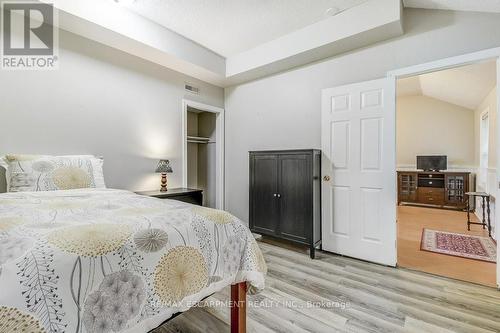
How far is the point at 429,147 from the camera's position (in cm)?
646

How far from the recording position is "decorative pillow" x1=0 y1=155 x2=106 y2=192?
6.48 ft

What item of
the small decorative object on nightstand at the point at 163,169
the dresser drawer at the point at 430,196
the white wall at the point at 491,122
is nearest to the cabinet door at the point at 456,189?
the dresser drawer at the point at 430,196

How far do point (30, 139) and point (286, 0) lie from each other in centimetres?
298

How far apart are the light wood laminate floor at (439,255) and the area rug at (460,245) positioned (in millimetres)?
119

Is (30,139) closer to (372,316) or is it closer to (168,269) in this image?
(168,269)

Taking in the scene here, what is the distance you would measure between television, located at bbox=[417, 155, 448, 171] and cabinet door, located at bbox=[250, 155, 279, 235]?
5150 millimetres

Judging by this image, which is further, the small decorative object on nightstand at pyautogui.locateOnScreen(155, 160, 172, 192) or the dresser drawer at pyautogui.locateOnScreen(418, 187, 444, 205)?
the dresser drawer at pyautogui.locateOnScreen(418, 187, 444, 205)

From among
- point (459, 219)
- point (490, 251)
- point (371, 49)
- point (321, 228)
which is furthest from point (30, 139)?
point (459, 219)

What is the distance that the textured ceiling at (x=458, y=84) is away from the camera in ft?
12.0

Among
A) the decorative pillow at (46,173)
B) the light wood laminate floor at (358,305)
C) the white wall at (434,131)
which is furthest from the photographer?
the white wall at (434,131)

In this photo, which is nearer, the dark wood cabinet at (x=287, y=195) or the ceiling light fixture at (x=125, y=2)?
the ceiling light fixture at (x=125, y=2)

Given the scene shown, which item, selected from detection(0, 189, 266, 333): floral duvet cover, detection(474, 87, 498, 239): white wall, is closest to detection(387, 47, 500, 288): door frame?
detection(474, 87, 498, 239): white wall

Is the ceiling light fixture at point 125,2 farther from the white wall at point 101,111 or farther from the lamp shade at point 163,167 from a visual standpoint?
the lamp shade at point 163,167

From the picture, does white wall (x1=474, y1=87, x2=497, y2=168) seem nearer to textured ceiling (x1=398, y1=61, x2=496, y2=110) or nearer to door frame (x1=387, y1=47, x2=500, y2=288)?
A: textured ceiling (x1=398, y1=61, x2=496, y2=110)
